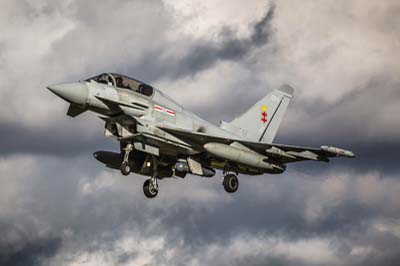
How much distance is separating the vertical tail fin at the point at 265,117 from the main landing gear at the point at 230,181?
2.56 m

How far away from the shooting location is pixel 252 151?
40.5m

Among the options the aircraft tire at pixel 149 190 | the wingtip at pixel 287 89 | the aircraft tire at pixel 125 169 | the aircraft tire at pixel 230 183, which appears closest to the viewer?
the aircraft tire at pixel 125 169

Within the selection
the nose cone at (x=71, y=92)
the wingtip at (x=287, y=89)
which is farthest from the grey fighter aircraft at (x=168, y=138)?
the wingtip at (x=287, y=89)

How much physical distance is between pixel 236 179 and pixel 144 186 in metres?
4.20

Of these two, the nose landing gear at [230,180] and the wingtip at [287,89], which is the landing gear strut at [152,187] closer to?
the nose landing gear at [230,180]

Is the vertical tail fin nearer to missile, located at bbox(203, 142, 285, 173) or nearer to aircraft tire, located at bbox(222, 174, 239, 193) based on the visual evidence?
missile, located at bbox(203, 142, 285, 173)

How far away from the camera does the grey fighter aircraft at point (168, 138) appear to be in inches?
1481

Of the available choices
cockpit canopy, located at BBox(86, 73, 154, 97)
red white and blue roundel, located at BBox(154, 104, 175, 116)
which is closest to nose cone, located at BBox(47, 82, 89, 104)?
cockpit canopy, located at BBox(86, 73, 154, 97)

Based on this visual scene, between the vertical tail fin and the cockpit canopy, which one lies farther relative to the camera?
the vertical tail fin

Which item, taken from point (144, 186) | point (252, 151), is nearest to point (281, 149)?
point (252, 151)

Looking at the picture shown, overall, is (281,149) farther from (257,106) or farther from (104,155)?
(104,155)

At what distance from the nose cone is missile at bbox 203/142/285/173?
591 centimetres

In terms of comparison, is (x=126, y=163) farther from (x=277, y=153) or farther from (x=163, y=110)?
(x=277, y=153)

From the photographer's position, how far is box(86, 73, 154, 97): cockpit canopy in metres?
37.9
